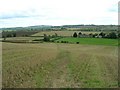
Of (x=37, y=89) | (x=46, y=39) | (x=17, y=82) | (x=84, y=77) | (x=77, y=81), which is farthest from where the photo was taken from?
(x=46, y=39)

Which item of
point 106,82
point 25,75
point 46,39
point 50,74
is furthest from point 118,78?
point 46,39

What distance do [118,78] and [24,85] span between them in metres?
6.08

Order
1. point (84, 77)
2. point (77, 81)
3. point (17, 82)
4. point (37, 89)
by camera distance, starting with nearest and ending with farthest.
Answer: point (37, 89), point (17, 82), point (77, 81), point (84, 77)

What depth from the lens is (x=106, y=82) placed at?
1437cm

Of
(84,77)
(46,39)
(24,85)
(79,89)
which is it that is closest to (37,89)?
(24,85)

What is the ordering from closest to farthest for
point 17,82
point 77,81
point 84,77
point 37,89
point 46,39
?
1. point 37,89
2. point 17,82
3. point 77,81
4. point 84,77
5. point 46,39

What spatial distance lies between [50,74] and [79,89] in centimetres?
429

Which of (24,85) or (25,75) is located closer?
(24,85)

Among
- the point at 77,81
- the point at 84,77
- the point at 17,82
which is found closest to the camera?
the point at 17,82

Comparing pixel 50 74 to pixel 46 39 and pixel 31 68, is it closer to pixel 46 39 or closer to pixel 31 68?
pixel 31 68

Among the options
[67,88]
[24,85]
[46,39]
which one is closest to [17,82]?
[24,85]

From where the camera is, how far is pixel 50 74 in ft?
52.7

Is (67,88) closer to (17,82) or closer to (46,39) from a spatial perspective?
(17,82)

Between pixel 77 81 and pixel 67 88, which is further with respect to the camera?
pixel 77 81
